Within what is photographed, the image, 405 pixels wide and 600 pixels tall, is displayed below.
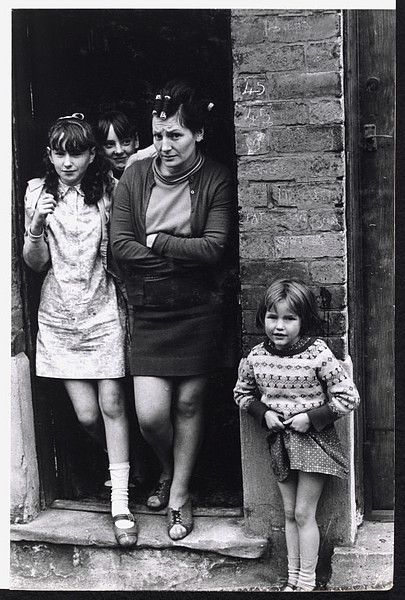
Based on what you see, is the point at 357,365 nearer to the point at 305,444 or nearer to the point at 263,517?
the point at 305,444

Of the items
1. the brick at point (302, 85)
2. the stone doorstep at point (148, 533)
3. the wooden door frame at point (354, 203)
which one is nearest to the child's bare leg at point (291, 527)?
the stone doorstep at point (148, 533)

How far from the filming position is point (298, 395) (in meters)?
3.71

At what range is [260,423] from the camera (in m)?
3.78

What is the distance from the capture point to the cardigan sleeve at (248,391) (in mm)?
3775

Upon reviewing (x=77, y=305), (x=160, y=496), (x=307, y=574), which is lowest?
(x=307, y=574)

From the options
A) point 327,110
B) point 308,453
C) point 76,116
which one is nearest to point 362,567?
point 308,453

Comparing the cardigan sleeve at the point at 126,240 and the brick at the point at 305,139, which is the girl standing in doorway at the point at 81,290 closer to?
the cardigan sleeve at the point at 126,240

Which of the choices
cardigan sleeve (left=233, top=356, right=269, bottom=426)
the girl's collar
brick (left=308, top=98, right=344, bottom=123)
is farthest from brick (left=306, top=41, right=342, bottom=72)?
cardigan sleeve (left=233, top=356, right=269, bottom=426)

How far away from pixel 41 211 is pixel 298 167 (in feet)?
3.46

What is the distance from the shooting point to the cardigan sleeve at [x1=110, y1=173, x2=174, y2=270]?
389cm

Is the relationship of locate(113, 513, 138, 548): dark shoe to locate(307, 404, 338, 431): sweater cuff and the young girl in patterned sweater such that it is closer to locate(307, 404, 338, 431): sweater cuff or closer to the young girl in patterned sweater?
the young girl in patterned sweater

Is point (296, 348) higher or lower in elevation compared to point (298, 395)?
higher

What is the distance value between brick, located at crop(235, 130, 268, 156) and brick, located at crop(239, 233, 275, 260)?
32 centimetres

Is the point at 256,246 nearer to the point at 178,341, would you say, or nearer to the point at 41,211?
the point at 178,341
